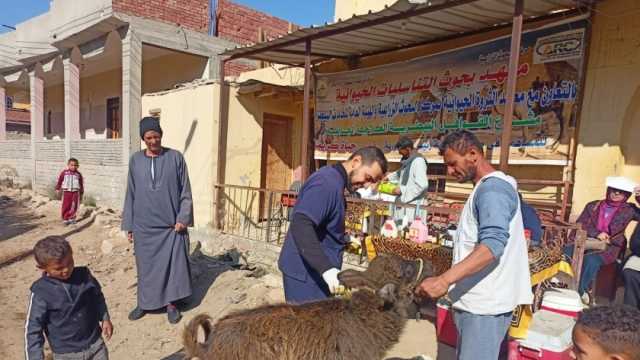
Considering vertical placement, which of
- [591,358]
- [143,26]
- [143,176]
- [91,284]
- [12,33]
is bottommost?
[91,284]

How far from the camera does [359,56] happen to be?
25.7 ft

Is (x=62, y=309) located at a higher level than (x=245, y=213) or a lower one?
higher

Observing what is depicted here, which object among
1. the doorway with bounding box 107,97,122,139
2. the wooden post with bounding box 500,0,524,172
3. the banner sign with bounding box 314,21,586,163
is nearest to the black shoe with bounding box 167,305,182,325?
the wooden post with bounding box 500,0,524,172

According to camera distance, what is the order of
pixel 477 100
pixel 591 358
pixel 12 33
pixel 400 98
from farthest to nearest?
1. pixel 12 33
2. pixel 400 98
3. pixel 477 100
4. pixel 591 358

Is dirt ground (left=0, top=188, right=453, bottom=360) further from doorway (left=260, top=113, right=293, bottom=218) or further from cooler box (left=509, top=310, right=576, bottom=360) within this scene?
doorway (left=260, top=113, right=293, bottom=218)

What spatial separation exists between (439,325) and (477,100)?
3.77 metres

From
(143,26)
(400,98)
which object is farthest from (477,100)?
(143,26)

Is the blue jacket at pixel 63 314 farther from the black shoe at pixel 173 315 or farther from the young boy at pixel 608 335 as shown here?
the young boy at pixel 608 335

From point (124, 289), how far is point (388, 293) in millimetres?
5090

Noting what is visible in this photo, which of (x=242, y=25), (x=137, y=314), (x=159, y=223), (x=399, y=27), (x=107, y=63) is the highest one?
(x=242, y=25)

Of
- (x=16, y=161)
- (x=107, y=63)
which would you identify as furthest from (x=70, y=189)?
(x=16, y=161)

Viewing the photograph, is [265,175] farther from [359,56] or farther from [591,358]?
[591,358]

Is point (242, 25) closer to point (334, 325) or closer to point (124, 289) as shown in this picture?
point (124, 289)

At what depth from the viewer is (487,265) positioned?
1.93 m
